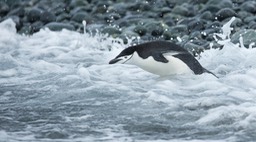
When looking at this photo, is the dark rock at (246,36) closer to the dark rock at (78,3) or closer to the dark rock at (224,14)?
the dark rock at (224,14)

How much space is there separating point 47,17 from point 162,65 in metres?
5.05

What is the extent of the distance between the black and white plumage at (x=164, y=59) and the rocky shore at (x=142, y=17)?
179 centimetres

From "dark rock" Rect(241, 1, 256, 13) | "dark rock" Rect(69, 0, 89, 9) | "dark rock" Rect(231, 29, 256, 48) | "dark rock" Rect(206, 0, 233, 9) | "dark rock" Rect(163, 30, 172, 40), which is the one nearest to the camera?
"dark rock" Rect(231, 29, 256, 48)

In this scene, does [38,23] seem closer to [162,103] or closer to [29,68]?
[29,68]

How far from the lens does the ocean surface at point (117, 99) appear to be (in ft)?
16.9

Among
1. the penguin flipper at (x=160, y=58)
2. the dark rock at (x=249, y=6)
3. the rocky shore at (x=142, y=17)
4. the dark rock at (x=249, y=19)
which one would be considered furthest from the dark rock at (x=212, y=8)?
the penguin flipper at (x=160, y=58)

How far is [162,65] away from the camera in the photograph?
713 cm

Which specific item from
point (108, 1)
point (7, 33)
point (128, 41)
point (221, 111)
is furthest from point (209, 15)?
point (221, 111)

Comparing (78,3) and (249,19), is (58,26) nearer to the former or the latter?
(78,3)

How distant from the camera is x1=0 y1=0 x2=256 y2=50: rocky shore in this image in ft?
32.6

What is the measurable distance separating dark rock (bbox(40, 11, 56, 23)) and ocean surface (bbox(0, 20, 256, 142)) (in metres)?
2.48

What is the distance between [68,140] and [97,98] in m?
1.43

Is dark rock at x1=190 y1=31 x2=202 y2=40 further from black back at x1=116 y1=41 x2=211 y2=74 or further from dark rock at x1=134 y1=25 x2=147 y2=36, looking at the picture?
black back at x1=116 y1=41 x2=211 y2=74

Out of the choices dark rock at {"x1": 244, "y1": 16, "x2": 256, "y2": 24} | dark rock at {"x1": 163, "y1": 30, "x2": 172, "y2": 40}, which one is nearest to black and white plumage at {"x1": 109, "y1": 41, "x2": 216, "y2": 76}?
dark rock at {"x1": 163, "y1": 30, "x2": 172, "y2": 40}
